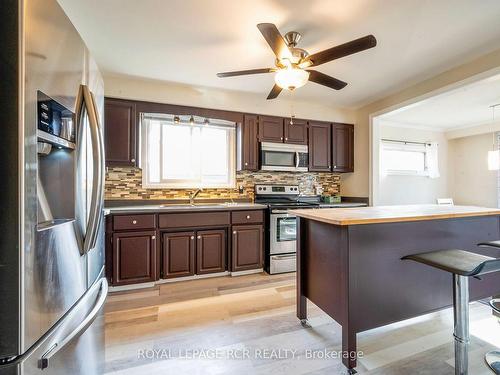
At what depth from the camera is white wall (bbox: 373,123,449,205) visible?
15.4 ft

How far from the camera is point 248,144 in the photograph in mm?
3398

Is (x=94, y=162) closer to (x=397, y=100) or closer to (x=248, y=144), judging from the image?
(x=248, y=144)

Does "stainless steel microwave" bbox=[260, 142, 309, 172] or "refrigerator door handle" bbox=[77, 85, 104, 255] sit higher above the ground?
"stainless steel microwave" bbox=[260, 142, 309, 172]

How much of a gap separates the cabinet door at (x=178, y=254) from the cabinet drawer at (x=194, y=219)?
0.37ft

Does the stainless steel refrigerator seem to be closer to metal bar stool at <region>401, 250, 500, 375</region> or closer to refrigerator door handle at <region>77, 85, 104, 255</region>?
refrigerator door handle at <region>77, 85, 104, 255</region>

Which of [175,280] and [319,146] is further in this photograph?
[319,146]

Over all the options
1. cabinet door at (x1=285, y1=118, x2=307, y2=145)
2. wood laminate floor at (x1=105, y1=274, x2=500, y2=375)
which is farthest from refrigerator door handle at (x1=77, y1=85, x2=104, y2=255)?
cabinet door at (x1=285, y1=118, x2=307, y2=145)

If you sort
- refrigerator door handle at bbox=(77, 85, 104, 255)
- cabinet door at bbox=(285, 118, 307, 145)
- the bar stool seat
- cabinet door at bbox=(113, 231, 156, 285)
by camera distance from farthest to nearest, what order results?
cabinet door at bbox=(285, 118, 307, 145) → cabinet door at bbox=(113, 231, 156, 285) → the bar stool seat → refrigerator door handle at bbox=(77, 85, 104, 255)

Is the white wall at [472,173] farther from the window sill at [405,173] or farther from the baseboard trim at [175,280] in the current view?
the baseboard trim at [175,280]

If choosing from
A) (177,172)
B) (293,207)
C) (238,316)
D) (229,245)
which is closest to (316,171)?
(293,207)

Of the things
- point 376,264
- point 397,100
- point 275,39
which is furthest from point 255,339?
point 397,100

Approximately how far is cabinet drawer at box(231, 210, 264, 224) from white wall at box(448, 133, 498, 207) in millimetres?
4900

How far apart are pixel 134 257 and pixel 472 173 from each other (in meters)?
6.53

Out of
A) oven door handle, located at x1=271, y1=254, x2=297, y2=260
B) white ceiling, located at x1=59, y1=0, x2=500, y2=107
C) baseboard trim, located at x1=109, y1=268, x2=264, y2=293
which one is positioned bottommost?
baseboard trim, located at x1=109, y1=268, x2=264, y2=293
